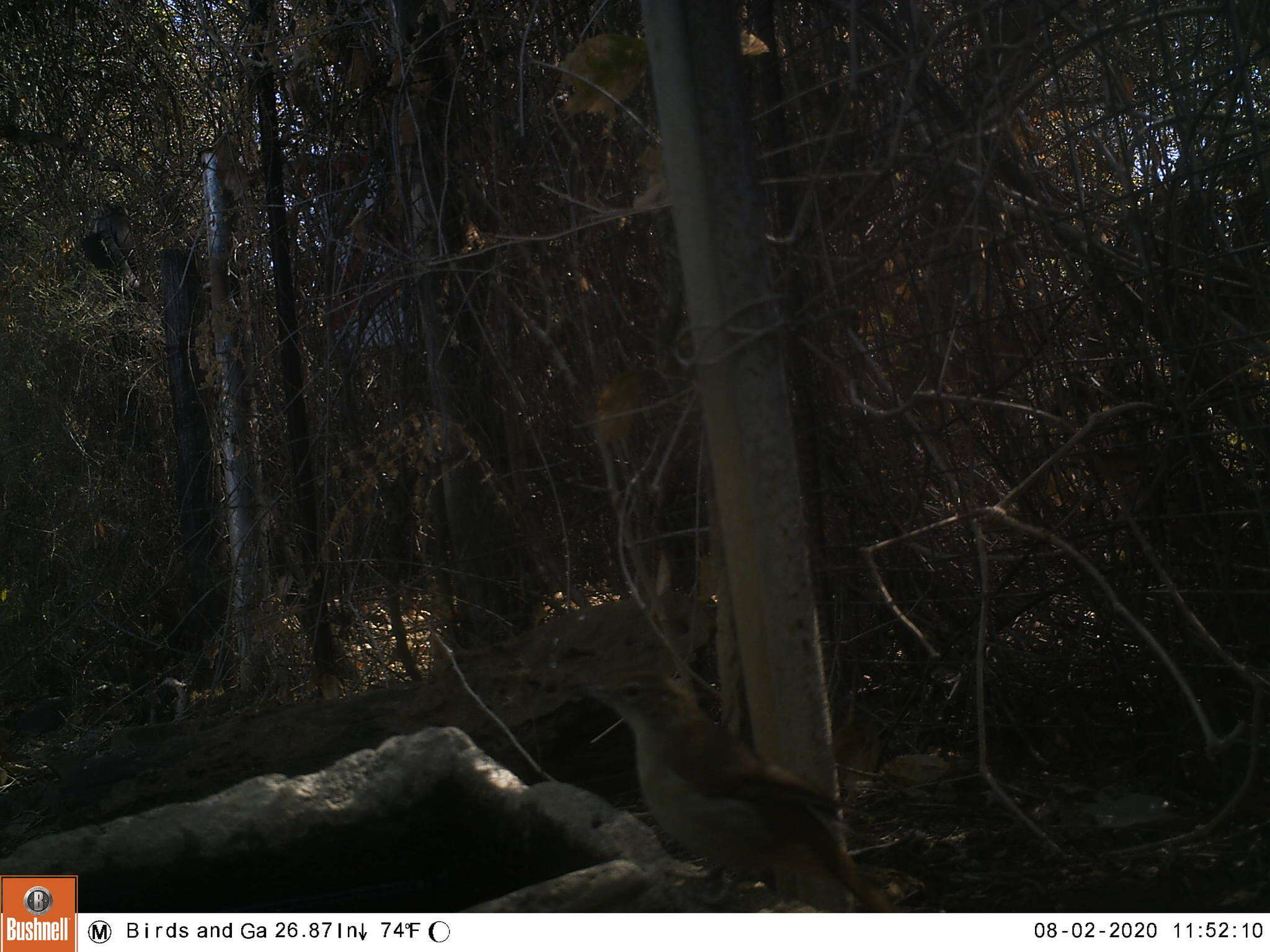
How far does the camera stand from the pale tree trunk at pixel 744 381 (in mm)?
1846

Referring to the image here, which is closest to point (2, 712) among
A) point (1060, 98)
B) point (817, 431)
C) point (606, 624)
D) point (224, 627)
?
point (224, 627)

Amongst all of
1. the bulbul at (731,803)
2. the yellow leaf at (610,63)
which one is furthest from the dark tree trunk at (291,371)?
the bulbul at (731,803)

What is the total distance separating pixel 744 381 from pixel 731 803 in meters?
0.71

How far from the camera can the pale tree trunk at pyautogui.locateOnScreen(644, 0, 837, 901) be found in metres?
1.85

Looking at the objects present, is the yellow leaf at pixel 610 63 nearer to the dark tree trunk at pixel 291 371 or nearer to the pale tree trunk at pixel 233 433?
the dark tree trunk at pixel 291 371

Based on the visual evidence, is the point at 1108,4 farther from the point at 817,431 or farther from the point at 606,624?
the point at 606,624

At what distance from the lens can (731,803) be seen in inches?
71.2

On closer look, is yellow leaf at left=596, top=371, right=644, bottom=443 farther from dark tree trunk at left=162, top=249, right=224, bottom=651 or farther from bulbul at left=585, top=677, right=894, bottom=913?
dark tree trunk at left=162, top=249, right=224, bottom=651

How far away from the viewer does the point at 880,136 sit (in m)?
2.83

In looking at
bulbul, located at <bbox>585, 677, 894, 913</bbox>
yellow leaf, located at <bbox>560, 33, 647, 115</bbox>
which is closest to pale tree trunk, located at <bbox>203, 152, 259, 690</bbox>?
yellow leaf, located at <bbox>560, 33, 647, 115</bbox>

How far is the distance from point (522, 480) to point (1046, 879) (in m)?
2.22

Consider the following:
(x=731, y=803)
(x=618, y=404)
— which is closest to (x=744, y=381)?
(x=618, y=404)
